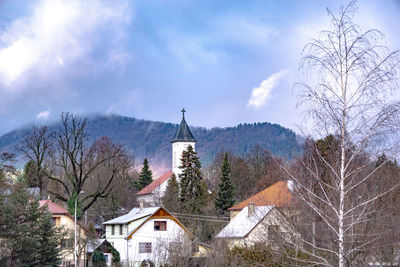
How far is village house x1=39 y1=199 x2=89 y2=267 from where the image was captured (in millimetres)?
51281

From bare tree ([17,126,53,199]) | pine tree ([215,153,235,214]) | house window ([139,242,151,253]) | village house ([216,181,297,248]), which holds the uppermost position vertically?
bare tree ([17,126,53,199])

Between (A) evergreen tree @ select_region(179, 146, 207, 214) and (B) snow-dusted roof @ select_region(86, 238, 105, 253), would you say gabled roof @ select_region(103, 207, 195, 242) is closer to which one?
(B) snow-dusted roof @ select_region(86, 238, 105, 253)

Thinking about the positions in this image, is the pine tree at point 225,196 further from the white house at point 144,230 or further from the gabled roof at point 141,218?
the white house at point 144,230

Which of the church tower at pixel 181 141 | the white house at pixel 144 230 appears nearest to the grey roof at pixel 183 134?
the church tower at pixel 181 141

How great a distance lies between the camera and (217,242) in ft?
84.6

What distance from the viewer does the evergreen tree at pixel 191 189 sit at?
→ 70812 millimetres

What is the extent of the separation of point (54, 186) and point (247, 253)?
6352cm

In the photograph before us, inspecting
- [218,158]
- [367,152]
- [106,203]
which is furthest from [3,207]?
[218,158]

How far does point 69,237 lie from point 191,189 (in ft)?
72.2

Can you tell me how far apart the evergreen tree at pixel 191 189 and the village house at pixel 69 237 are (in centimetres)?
1642

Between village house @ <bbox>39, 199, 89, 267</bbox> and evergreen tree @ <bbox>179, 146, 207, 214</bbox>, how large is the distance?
1642 cm

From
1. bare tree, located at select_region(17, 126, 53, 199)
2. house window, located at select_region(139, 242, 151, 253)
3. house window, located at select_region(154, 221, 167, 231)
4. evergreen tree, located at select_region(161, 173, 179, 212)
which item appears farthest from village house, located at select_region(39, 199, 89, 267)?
evergreen tree, located at select_region(161, 173, 179, 212)

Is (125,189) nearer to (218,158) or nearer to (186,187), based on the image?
(186,187)

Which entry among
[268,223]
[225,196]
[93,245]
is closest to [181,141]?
[225,196]
